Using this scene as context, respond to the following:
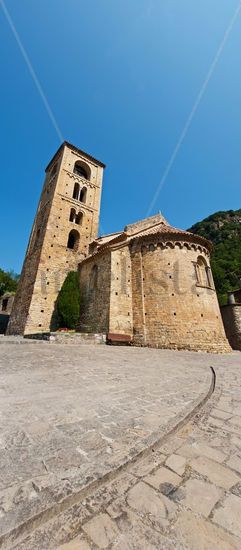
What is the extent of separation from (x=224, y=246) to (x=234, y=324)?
33.3 metres

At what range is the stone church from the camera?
12.2m

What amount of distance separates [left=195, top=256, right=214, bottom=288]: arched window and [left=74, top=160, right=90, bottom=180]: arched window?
571 inches

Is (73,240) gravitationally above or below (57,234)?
above

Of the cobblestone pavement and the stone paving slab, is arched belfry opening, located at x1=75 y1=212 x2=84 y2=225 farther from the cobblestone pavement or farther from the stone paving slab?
the cobblestone pavement

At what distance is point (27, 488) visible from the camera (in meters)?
1.37

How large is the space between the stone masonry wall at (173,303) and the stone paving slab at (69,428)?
7392mm

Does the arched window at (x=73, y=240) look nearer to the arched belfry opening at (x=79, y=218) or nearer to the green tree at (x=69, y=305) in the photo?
the arched belfry opening at (x=79, y=218)

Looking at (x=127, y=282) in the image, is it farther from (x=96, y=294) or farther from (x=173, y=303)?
(x=173, y=303)

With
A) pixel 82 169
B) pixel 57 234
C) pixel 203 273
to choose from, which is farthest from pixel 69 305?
pixel 82 169

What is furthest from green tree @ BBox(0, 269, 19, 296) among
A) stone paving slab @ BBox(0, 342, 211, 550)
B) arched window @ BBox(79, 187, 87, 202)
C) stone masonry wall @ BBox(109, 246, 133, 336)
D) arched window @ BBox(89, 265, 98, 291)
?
stone paving slab @ BBox(0, 342, 211, 550)

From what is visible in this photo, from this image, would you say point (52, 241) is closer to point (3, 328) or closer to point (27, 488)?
point (3, 328)

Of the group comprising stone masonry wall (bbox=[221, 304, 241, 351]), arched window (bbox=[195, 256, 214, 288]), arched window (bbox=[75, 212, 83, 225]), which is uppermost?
arched window (bbox=[75, 212, 83, 225])

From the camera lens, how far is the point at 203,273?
14.1m

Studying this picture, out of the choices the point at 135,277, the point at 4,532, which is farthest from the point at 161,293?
the point at 4,532
